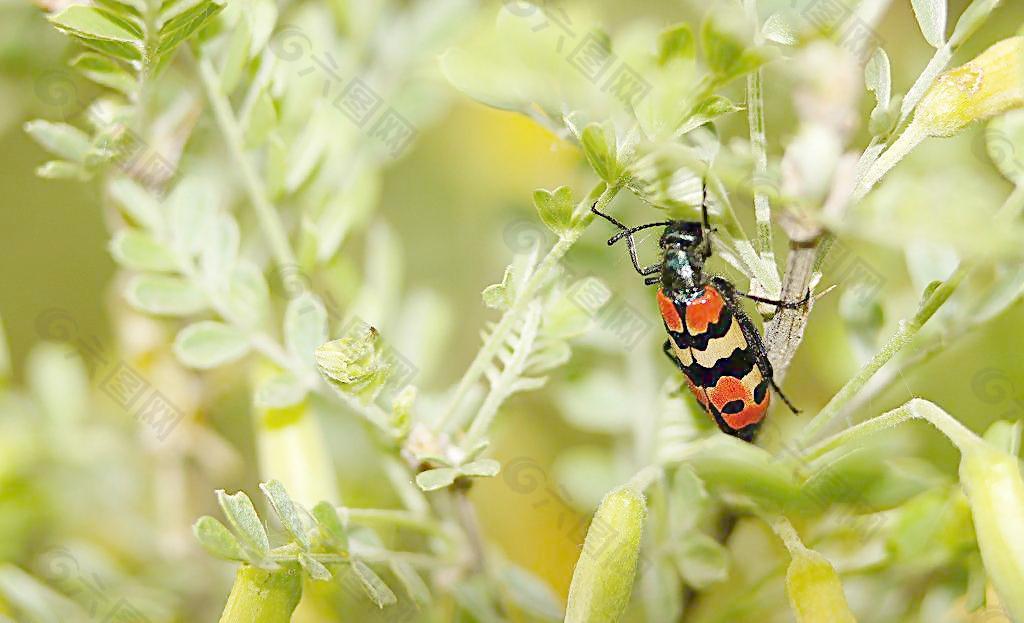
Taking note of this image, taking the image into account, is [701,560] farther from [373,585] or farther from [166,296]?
[166,296]

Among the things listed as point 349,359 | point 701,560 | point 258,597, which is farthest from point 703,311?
point 258,597

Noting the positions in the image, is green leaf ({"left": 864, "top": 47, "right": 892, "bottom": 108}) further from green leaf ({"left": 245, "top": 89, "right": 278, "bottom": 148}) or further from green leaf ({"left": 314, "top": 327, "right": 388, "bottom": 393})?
green leaf ({"left": 245, "top": 89, "right": 278, "bottom": 148})

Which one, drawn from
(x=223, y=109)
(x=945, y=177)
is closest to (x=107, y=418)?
(x=223, y=109)

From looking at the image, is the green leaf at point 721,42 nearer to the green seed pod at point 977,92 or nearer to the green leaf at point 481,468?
the green seed pod at point 977,92

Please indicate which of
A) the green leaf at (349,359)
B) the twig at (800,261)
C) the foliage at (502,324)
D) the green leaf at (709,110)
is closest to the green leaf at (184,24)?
the foliage at (502,324)

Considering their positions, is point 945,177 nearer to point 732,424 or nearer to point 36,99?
point 732,424

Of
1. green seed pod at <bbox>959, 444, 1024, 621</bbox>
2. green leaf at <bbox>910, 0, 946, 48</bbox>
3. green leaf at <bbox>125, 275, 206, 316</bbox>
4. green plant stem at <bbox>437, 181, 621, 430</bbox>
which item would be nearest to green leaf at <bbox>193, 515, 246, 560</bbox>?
green plant stem at <bbox>437, 181, 621, 430</bbox>
